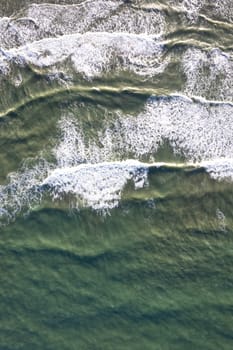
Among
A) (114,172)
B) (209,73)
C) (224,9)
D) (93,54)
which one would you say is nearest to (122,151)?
(114,172)

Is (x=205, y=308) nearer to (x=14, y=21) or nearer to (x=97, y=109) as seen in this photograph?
(x=97, y=109)

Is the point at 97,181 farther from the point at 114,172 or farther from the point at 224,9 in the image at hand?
the point at 224,9

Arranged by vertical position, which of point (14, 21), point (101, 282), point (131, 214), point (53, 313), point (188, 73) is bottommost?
point (53, 313)

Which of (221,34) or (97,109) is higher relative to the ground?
(221,34)

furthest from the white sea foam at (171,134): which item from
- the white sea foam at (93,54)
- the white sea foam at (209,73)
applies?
the white sea foam at (93,54)

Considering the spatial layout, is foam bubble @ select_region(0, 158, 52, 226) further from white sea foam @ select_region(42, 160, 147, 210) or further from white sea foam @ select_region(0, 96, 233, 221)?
white sea foam @ select_region(42, 160, 147, 210)

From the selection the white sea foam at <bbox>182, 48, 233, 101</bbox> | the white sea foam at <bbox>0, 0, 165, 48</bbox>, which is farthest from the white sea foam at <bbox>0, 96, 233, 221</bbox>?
the white sea foam at <bbox>0, 0, 165, 48</bbox>

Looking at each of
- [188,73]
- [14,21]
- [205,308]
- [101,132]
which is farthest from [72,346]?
[14,21]

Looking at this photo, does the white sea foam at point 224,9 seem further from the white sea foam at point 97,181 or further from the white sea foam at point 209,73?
the white sea foam at point 97,181
